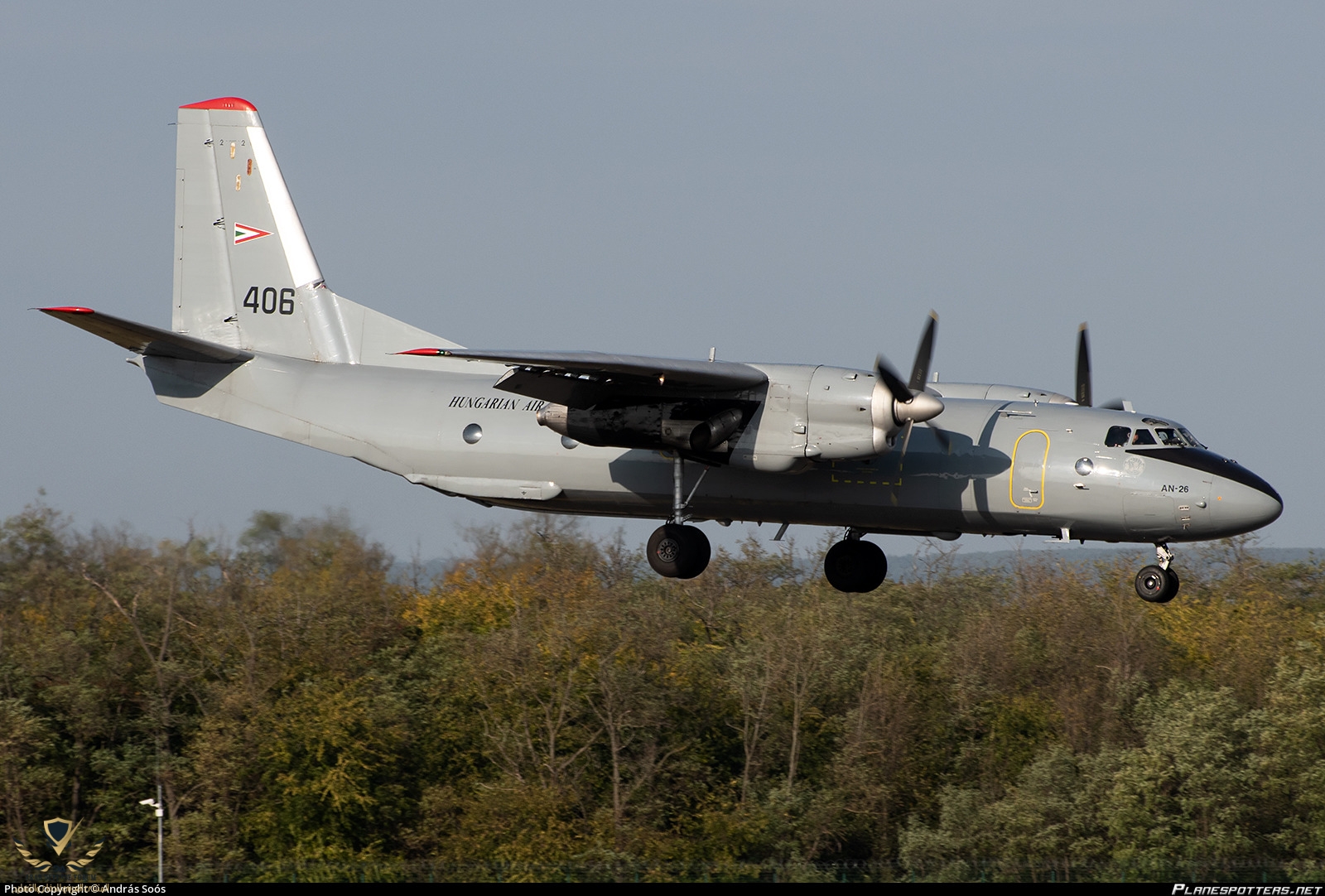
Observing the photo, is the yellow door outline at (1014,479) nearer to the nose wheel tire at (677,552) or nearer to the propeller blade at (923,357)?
the propeller blade at (923,357)

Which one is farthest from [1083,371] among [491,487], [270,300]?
[270,300]

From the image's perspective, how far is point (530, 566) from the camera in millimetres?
56500

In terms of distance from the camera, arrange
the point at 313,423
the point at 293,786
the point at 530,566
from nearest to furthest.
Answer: the point at 313,423 → the point at 293,786 → the point at 530,566

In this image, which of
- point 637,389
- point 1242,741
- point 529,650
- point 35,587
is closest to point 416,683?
point 529,650

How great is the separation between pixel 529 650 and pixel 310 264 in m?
24.8

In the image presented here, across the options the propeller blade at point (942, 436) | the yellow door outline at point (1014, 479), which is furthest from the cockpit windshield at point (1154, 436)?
the propeller blade at point (942, 436)

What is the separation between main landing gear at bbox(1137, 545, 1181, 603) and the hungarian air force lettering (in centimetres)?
1529

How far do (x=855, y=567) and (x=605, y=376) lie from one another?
18.4ft

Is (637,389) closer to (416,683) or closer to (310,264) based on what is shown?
(310,264)

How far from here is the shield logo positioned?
44156mm

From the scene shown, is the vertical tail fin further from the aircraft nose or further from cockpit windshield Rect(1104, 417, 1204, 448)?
the aircraft nose

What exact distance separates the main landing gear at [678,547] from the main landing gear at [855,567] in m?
2.64

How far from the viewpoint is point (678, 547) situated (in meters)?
19.8
